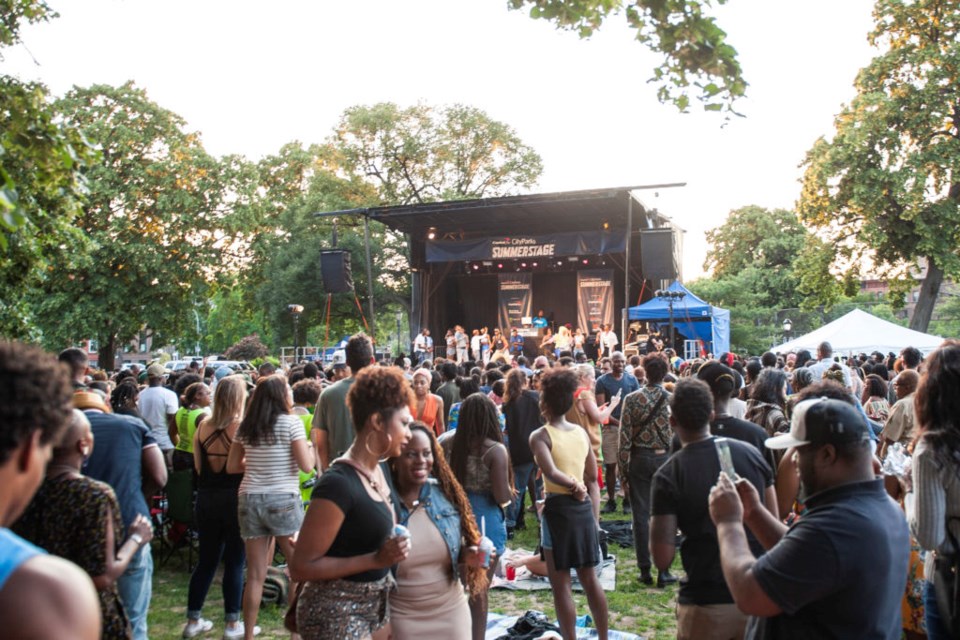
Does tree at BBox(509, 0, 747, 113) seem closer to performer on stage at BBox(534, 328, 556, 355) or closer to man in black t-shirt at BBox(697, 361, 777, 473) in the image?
man in black t-shirt at BBox(697, 361, 777, 473)

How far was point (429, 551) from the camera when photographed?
2994mm

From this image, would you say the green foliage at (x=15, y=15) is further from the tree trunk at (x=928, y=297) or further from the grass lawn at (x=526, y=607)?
the tree trunk at (x=928, y=297)

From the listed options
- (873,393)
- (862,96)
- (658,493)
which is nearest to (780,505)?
(658,493)

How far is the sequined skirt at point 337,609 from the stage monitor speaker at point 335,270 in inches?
693

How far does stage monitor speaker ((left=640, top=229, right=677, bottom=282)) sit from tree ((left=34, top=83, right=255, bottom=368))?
15.5m

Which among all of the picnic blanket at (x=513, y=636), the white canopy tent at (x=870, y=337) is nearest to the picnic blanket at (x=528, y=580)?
the picnic blanket at (x=513, y=636)

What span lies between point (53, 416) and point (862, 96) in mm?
28476

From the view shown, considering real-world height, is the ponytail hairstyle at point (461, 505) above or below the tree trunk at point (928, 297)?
below

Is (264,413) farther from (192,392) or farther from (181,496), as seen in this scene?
(181,496)

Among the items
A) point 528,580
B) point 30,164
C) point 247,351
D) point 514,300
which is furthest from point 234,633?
point 247,351

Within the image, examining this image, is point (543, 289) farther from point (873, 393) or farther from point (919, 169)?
point (873, 393)

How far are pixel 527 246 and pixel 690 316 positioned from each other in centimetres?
519

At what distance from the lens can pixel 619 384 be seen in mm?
8727

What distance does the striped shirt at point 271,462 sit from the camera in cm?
472
